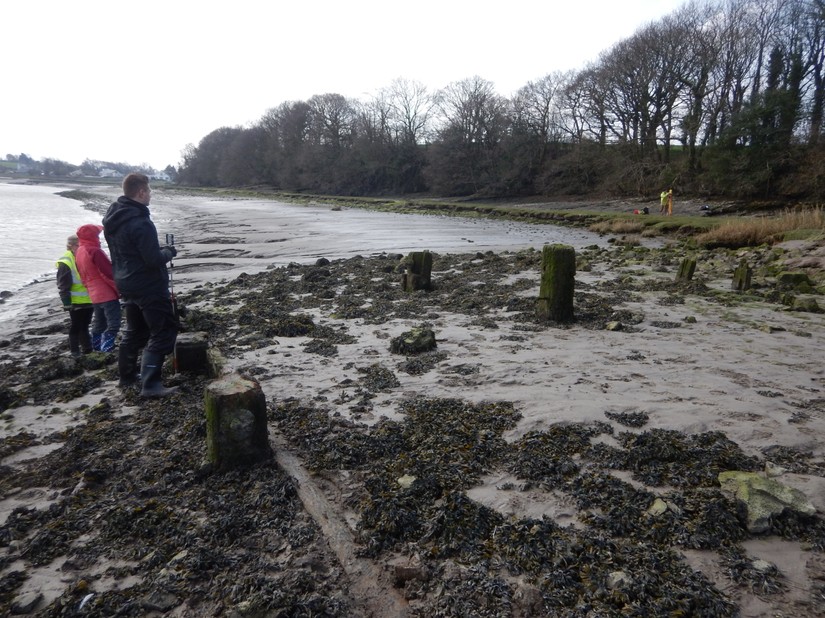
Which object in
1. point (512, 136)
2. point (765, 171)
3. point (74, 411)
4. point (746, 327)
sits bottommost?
point (74, 411)

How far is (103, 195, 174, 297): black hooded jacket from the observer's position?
192 inches

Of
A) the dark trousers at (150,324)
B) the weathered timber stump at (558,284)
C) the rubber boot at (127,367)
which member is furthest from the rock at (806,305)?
the rubber boot at (127,367)

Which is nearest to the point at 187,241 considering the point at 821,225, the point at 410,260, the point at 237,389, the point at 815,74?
the point at 410,260

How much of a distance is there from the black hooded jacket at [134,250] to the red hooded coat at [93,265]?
1.53 m

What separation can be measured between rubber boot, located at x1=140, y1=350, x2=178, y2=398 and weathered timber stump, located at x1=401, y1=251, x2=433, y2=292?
208 inches

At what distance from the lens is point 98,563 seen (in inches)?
114

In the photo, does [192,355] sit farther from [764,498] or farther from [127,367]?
[764,498]

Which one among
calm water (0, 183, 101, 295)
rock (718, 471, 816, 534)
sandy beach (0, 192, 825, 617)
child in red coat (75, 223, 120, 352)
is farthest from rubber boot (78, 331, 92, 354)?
calm water (0, 183, 101, 295)

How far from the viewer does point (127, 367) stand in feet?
17.8

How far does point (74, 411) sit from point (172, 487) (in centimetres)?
A: 220

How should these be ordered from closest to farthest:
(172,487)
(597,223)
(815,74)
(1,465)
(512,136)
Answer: (172,487)
(1,465)
(597,223)
(815,74)
(512,136)

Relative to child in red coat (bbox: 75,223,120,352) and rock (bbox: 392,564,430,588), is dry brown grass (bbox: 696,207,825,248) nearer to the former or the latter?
child in red coat (bbox: 75,223,120,352)

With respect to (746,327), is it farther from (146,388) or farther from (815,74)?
(815,74)

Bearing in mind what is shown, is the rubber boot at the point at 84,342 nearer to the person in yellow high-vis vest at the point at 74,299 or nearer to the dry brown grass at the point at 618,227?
the person in yellow high-vis vest at the point at 74,299
